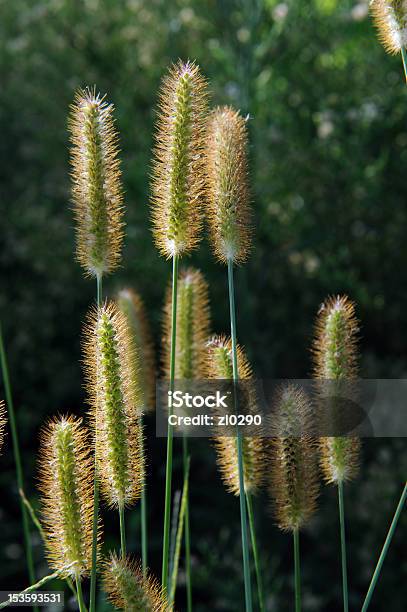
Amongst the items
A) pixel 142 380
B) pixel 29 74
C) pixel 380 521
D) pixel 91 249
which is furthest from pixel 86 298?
pixel 91 249

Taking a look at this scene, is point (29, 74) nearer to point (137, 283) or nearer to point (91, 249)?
point (137, 283)

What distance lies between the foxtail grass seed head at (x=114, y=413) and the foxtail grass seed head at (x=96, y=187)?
0.14 m

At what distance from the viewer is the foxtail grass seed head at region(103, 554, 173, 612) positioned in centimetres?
138

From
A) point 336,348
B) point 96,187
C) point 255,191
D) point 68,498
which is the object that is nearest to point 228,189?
point 96,187

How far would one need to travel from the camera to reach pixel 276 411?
1.70 m

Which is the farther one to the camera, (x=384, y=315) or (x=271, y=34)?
(x=384, y=315)

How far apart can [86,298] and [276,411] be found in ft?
11.8

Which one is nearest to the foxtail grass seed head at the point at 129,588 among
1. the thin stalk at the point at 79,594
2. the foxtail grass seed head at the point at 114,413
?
the thin stalk at the point at 79,594

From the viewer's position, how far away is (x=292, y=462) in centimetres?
170

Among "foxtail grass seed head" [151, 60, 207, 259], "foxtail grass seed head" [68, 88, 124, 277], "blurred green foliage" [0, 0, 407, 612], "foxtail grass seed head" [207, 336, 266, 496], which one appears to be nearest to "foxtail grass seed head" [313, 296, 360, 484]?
"foxtail grass seed head" [207, 336, 266, 496]

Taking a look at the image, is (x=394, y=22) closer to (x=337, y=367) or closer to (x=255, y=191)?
(x=337, y=367)

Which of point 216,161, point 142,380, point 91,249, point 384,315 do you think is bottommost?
point 142,380

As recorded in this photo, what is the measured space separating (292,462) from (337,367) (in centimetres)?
22

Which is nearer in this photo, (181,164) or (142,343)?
(181,164)
